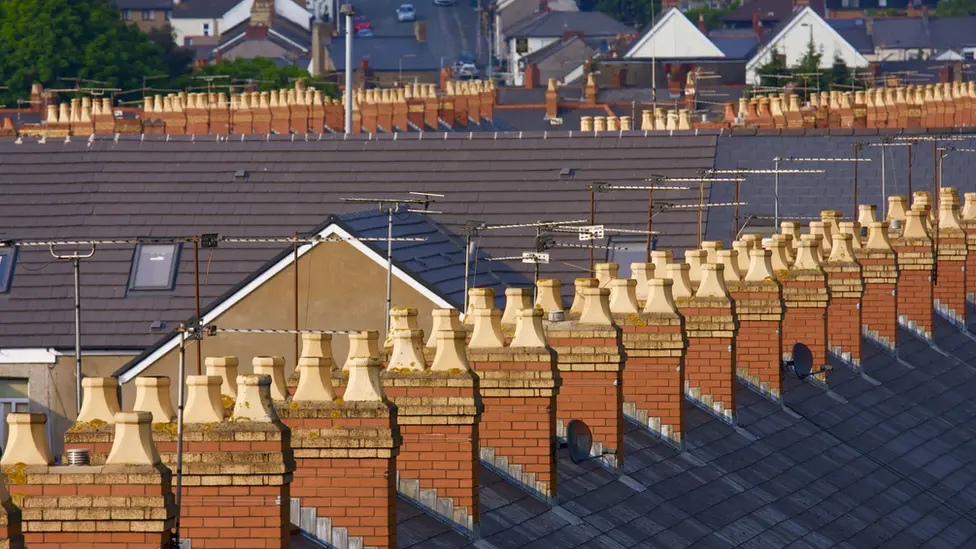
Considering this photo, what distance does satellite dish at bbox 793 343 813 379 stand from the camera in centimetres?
3400

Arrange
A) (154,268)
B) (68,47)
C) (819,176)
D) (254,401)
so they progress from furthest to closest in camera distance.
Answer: (68,47) → (819,176) → (154,268) → (254,401)

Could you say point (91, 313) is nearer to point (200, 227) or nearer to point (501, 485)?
point (200, 227)

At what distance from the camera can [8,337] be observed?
146ft

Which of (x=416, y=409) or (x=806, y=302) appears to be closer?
(x=416, y=409)

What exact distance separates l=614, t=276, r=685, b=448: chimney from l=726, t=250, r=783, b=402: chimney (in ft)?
13.6

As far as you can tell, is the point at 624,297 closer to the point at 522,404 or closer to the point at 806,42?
the point at 522,404

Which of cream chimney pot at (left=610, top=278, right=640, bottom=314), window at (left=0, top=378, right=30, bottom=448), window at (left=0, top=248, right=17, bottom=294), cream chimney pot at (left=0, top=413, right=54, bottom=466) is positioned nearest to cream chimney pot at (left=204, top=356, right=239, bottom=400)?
cream chimney pot at (left=0, top=413, right=54, bottom=466)

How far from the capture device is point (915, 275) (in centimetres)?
4241

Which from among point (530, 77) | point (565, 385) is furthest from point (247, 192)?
point (530, 77)

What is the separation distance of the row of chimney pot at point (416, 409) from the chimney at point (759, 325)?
0.03 m

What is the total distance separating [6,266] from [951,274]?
1564cm

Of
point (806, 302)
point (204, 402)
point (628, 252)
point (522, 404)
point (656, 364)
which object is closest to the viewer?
point (204, 402)

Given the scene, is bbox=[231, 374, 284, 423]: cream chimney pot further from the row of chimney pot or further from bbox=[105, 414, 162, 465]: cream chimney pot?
bbox=[105, 414, 162, 465]: cream chimney pot

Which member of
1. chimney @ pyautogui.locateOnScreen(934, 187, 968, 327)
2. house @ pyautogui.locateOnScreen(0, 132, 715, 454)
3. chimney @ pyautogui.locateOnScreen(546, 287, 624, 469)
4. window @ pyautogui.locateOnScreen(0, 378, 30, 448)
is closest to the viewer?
chimney @ pyautogui.locateOnScreen(546, 287, 624, 469)
